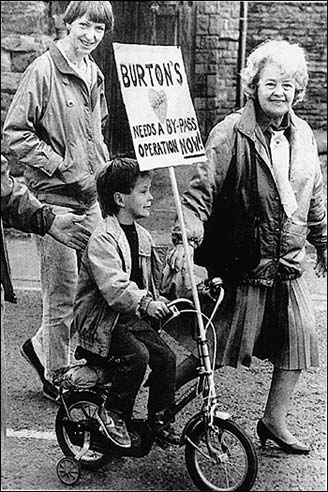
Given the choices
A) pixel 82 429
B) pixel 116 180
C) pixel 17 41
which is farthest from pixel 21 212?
pixel 17 41

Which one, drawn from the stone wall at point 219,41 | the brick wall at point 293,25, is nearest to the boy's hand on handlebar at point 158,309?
the stone wall at point 219,41

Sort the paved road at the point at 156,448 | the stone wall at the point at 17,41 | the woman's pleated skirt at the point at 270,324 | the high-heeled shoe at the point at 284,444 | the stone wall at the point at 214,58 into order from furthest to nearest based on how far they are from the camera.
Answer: the stone wall at the point at 214,58, the stone wall at the point at 17,41, the high-heeled shoe at the point at 284,444, the woman's pleated skirt at the point at 270,324, the paved road at the point at 156,448

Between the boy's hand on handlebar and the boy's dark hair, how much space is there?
20.9 inches

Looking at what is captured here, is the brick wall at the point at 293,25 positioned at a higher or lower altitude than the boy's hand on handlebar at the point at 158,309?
higher

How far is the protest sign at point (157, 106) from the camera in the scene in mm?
3904

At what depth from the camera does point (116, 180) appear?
4.01m

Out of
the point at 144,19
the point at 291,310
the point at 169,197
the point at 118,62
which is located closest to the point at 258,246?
the point at 291,310

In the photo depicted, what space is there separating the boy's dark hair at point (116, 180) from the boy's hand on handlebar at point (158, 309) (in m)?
0.53

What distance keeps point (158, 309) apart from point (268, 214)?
0.78m

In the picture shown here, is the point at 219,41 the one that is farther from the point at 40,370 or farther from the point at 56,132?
the point at 40,370

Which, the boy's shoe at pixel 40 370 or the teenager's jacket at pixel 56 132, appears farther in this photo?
the boy's shoe at pixel 40 370

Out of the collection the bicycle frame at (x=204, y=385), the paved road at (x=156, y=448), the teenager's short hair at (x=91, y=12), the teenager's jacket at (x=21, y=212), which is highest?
the teenager's short hair at (x=91, y=12)

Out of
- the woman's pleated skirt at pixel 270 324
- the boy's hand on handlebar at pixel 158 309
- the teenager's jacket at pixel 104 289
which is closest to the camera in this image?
the boy's hand on handlebar at pixel 158 309

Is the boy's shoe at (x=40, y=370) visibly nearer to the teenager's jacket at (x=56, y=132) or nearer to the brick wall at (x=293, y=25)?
the teenager's jacket at (x=56, y=132)
